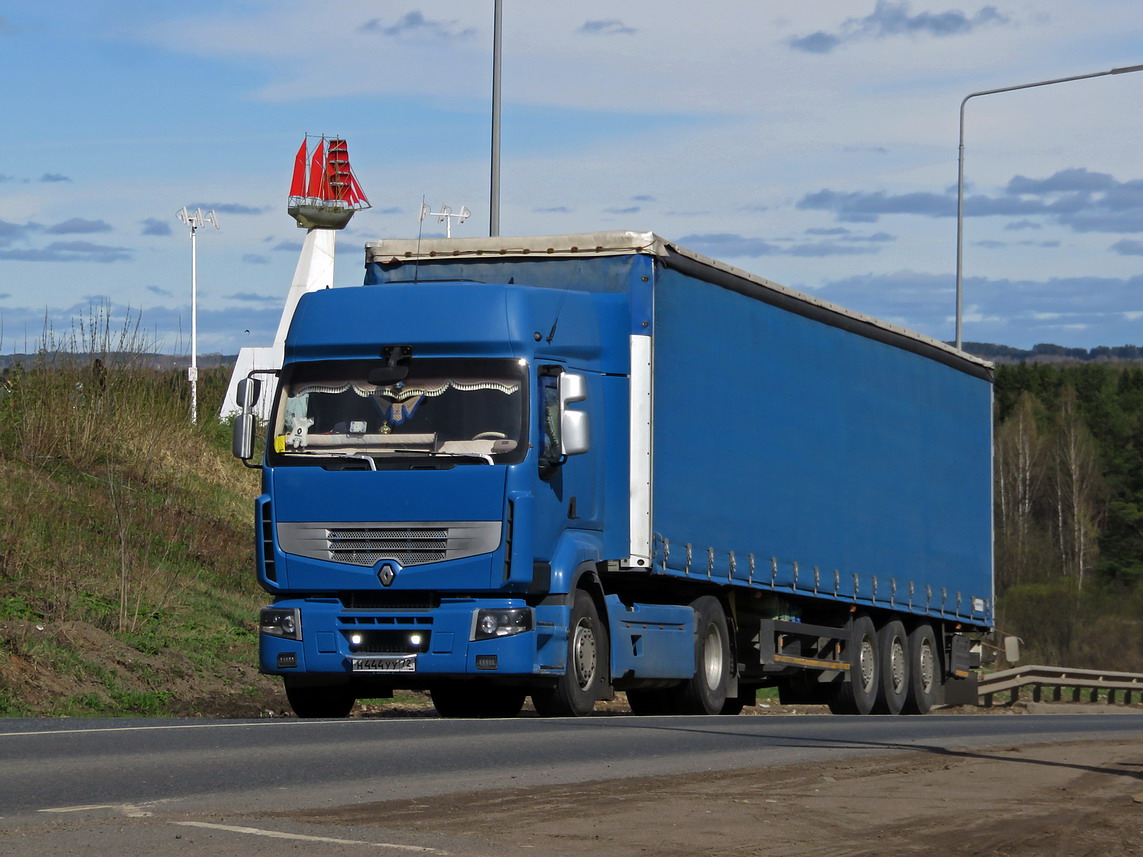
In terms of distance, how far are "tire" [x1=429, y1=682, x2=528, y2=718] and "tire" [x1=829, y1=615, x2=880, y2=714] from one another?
5.11 meters

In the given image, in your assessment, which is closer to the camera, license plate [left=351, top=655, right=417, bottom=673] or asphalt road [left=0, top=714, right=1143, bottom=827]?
asphalt road [left=0, top=714, right=1143, bottom=827]

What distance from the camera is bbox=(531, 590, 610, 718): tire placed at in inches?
605

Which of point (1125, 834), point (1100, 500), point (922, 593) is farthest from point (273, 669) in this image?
point (1100, 500)

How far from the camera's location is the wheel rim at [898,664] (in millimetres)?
22812

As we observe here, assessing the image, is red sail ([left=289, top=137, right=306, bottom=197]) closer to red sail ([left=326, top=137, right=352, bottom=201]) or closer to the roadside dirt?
red sail ([left=326, top=137, right=352, bottom=201])

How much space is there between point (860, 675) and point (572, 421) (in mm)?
8244

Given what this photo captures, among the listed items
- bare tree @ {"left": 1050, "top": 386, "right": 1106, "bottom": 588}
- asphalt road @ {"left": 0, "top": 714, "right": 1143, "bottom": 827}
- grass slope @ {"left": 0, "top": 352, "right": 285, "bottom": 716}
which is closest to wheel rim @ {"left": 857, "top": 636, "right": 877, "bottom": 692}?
asphalt road @ {"left": 0, "top": 714, "right": 1143, "bottom": 827}

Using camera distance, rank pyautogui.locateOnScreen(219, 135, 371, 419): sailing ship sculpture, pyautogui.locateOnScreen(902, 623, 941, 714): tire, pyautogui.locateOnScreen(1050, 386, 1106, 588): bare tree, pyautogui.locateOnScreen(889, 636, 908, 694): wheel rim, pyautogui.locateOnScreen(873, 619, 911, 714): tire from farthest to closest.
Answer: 1. pyautogui.locateOnScreen(1050, 386, 1106, 588): bare tree
2. pyautogui.locateOnScreen(219, 135, 371, 419): sailing ship sculpture
3. pyautogui.locateOnScreen(902, 623, 941, 714): tire
4. pyautogui.locateOnScreen(889, 636, 908, 694): wheel rim
5. pyautogui.locateOnScreen(873, 619, 911, 714): tire

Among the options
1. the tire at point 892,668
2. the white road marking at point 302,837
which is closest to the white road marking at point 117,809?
the white road marking at point 302,837

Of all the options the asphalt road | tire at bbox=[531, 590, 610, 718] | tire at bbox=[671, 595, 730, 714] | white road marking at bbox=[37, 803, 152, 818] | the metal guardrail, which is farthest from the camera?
the metal guardrail

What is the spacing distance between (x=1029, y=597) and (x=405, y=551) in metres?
62.7

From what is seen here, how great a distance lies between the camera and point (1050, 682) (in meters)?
36.2

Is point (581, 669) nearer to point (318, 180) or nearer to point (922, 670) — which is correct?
point (922, 670)

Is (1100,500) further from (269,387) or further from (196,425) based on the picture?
(196,425)
